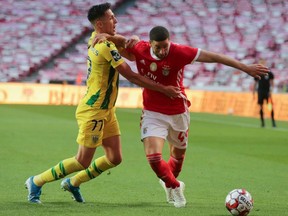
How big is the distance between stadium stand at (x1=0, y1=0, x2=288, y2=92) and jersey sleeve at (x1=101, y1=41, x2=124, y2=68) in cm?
3192

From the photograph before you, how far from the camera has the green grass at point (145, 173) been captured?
27.2 feet

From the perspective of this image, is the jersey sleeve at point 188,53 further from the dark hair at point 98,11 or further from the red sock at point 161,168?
the red sock at point 161,168

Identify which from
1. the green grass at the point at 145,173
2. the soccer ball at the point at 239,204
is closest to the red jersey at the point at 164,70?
the green grass at the point at 145,173

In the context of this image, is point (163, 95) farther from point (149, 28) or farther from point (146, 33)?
point (149, 28)

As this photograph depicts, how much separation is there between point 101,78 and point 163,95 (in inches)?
29.0

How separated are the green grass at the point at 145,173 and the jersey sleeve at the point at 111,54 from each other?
149 centimetres

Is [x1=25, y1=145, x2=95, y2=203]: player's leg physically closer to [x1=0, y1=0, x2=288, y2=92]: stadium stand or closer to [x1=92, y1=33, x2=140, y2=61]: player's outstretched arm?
[x1=92, y1=33, x2=140, y2=61]: player's outstretched arm

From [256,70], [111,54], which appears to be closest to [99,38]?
[111,54]

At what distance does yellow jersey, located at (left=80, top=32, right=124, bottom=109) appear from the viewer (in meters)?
8.33

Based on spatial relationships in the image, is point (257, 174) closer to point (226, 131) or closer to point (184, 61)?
point (184, 61)

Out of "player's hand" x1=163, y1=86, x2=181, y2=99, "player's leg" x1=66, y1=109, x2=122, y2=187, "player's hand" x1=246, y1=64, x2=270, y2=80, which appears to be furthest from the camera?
"player's leg" x1=66, y1=109, x2=122, y2=187

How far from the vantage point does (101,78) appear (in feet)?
27.7

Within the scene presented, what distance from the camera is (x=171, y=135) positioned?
8.97 metres

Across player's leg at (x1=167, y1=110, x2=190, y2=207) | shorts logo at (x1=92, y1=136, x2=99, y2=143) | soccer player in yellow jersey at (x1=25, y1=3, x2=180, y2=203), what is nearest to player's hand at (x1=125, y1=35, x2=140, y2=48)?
soccer player in yellow jersey at (x1=25, y1=3, x2=180, y2=203)
